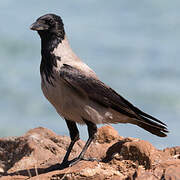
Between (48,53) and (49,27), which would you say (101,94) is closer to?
(48,53)

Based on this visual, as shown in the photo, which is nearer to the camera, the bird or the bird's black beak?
the bird

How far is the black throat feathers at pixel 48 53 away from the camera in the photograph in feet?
30.8

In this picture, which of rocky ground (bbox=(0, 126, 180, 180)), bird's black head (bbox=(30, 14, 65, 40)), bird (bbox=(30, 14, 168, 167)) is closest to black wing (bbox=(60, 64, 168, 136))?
bird (bbox=(30, 14, 168, 167))

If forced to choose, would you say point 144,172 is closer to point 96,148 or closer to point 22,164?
point 96,148

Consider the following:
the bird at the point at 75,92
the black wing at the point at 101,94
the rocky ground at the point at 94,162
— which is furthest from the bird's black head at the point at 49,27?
the rocky ground at the point at 94,162

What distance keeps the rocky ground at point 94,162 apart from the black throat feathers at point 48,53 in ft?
6.44

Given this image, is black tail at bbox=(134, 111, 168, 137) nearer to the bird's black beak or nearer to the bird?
the bird

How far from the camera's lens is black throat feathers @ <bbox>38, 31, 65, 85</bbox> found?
370 inches

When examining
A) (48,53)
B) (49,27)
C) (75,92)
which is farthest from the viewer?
(49,27)

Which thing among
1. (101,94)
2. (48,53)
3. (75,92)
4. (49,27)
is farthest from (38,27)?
(101,94)

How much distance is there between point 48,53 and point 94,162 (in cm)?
256

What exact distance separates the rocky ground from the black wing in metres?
0.56

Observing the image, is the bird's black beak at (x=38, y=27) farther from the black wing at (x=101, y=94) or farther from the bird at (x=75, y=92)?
the black wing at (x=101, y=94)

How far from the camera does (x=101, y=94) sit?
370 inches
